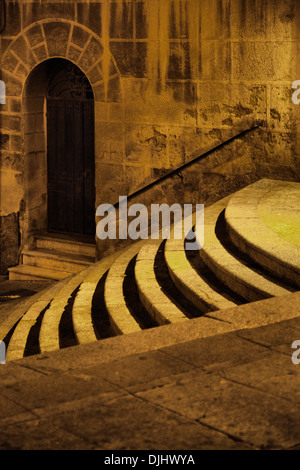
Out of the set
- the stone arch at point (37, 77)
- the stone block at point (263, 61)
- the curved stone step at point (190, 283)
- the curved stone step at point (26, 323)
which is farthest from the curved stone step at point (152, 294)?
the stone arch at point (37, 77)

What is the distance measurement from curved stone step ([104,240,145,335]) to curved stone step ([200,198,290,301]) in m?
0.75

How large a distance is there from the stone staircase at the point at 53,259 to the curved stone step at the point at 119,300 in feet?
8.10

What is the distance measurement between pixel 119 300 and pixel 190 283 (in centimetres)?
73

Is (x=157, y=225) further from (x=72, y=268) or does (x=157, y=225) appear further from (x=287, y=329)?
(x=287, y=329)

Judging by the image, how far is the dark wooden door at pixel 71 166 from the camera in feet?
37.1

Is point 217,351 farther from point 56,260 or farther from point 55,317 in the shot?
point 56,260

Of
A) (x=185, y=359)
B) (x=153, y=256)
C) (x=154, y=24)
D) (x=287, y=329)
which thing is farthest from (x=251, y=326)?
(x=154, y=24)

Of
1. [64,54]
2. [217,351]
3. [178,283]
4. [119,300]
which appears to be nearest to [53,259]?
[64,54]

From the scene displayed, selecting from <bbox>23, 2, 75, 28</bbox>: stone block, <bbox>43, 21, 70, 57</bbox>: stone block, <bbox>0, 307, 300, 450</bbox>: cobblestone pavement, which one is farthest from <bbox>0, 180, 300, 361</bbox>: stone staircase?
<bbox>23, 2, 75, 28</bbox>: stone block

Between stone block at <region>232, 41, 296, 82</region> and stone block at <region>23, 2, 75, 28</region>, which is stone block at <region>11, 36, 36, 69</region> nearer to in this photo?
stone block at <region>23, 2, 75, 28</region>

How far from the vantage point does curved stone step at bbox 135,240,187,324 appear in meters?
5.68

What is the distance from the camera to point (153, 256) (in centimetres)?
750

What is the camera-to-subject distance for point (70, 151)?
37.9ft

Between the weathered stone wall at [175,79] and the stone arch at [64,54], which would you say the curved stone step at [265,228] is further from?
the stone arch at [64,54]
